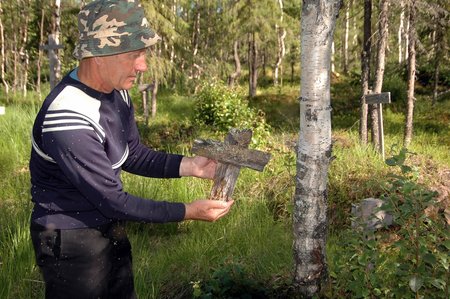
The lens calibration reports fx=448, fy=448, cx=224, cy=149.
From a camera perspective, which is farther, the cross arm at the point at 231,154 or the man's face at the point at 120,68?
the cross arm at the point at 231,154

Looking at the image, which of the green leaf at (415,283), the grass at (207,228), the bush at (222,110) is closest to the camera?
the green leaf at (415,283)

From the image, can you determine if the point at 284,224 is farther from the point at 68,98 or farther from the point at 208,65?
the point at 208,65

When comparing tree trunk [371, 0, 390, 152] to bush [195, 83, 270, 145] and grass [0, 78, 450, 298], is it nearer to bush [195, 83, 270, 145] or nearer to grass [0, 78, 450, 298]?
grass [0, 78, 450, 298]

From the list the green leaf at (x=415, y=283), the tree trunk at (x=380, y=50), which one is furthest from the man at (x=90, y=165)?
the tree trunk at (x=380, y=50)

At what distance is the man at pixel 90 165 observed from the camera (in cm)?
179

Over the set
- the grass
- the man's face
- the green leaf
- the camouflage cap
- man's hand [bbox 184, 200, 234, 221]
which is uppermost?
the camouflage cap

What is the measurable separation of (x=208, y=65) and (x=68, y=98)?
24.2 metres

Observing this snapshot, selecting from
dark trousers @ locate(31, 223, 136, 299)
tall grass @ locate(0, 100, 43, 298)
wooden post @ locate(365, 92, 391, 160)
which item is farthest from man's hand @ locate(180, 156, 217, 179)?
wooden post @ locate(365, 92, 391, 160)

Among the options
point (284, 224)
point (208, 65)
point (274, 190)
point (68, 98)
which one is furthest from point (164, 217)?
point (208, 65)

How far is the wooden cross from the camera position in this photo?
2092 mm

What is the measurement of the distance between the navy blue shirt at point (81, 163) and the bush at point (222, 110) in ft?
26.3

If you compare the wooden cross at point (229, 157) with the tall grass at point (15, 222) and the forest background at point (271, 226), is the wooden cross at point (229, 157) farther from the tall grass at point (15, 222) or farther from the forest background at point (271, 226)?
the tall grass at point (15, 222)

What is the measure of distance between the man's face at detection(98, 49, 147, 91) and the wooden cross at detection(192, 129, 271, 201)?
1.41ft

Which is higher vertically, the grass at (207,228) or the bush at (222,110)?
the bush at (222,110)
